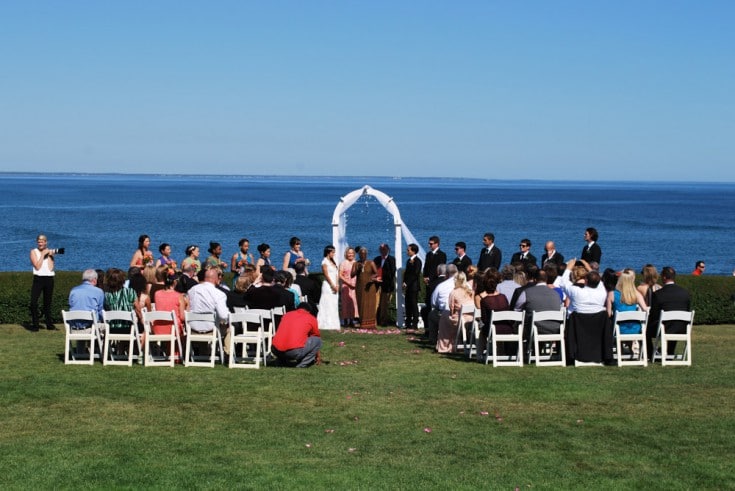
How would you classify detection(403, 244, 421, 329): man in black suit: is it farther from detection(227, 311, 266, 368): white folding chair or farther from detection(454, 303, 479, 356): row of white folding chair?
detection(227, 311, 266, 368): white folding chair

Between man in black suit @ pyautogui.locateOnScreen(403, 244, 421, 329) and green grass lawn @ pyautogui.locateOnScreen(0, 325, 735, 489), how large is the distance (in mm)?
4713

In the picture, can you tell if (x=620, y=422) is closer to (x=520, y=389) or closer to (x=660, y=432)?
(x=660, y=432)

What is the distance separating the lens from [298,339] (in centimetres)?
1347

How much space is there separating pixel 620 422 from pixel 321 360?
5.33m

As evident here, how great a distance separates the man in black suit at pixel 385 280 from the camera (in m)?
19.3

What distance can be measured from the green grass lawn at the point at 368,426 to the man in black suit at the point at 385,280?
5050 mm

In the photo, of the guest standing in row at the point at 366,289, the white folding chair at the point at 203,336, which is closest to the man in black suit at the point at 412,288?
the guest standing in row at the point at 366,289

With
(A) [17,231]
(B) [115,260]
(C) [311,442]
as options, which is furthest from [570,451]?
(A) [17,231]

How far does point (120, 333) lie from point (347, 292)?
19.9ft

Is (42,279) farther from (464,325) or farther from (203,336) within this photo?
(464,325)

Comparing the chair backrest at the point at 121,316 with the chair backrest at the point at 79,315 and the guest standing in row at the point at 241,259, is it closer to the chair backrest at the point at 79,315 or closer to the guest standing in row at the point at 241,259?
the chair backrest at the point at 79,315

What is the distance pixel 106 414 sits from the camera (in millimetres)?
10477

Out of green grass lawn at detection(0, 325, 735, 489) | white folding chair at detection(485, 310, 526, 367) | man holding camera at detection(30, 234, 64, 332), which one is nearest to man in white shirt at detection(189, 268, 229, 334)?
green grass lawn at detection(0, 325, 735, 489)

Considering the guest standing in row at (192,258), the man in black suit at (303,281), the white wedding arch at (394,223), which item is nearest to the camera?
the guest standing in row at (192,258)
